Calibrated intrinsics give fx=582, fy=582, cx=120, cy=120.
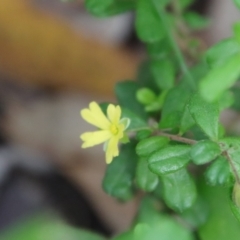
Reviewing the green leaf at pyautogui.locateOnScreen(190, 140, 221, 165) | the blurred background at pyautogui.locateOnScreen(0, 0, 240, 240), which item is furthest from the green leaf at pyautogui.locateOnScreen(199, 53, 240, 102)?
the blurred background at pyautogui.locateOnScreen(0, 0, 240, 240)

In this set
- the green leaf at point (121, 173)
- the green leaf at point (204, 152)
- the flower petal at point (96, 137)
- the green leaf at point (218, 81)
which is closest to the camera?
the green leaf at point (218, 81)

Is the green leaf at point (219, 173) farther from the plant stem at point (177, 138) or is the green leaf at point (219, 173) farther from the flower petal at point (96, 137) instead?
the flower petal at point (96, 137)

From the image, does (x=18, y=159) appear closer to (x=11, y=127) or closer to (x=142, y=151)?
(x=11, y=127)

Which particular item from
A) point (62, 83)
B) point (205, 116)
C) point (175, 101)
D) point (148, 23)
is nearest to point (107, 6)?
point (148, 23)

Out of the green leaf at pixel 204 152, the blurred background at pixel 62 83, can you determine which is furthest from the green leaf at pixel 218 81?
the blurred background at pixel 62 83

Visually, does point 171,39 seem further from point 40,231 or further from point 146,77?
point 40,231

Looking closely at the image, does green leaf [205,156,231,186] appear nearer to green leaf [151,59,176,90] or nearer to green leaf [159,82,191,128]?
green leaf [159,82,191,128]

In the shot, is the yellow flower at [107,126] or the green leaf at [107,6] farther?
the green leaf at [107,6]
